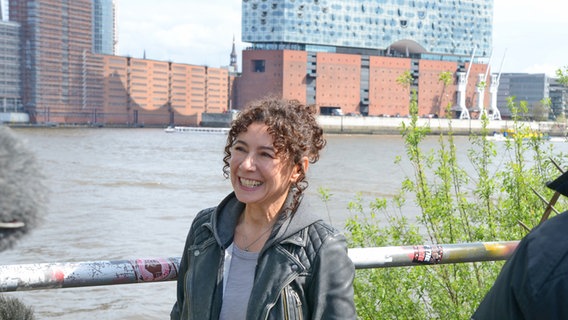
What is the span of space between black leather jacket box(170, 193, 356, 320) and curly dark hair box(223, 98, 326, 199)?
17 cm

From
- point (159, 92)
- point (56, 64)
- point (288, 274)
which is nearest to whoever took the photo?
point (288, 274)

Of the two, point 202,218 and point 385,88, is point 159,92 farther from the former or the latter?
point 202,218

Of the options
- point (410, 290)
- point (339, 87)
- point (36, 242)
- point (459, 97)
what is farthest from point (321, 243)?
point (459, 97)

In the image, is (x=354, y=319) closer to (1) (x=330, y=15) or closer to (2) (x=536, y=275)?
(2) (x=536, y=275)

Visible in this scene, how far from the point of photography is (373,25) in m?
84.8

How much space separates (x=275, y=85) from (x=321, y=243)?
72194mm

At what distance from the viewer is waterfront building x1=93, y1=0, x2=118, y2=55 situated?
132m

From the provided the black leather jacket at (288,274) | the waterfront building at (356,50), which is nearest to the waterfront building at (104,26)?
the waterfront building at (356,50)

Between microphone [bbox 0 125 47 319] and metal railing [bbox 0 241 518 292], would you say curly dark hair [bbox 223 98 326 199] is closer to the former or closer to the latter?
metal railing [bbox 0 241 518 292]

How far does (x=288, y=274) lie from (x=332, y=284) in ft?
0.37

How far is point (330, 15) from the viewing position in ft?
267

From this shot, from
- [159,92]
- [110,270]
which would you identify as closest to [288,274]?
[110,270]

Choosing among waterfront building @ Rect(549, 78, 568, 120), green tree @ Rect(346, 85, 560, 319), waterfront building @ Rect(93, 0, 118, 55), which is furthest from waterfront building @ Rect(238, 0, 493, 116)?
green tree @ Rect(346, 85, 560, 319)

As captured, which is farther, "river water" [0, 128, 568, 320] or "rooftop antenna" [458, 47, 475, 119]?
"rooftop antenna" [458, 47, 475, 119]
